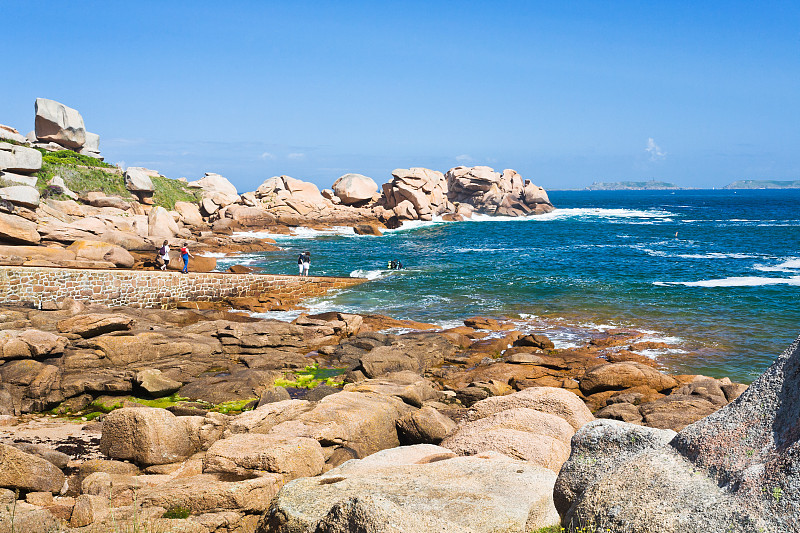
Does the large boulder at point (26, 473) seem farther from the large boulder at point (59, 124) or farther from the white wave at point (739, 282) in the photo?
the large boulder at point (59, 124)

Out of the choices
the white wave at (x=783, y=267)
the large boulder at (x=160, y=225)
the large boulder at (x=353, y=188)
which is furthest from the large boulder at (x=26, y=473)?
the large boulder at (x=353, y=188)

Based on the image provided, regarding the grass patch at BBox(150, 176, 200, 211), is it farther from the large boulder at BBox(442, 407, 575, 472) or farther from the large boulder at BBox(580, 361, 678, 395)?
the large boulder at BBox(442, 407, 575, 472)

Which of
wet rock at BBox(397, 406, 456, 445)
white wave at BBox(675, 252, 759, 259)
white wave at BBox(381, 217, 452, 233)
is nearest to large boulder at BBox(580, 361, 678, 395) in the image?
wet rock at BBox(397, 406, 456, 445)

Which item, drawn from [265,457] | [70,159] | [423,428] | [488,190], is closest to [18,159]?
[70,159]

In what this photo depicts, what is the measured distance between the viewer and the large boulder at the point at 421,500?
16.2ft

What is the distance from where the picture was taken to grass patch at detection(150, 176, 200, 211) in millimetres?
67000

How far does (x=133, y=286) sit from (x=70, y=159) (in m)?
46.5

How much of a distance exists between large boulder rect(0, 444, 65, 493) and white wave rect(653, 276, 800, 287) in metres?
35.2

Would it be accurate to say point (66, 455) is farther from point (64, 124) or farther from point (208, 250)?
point (64, 124)

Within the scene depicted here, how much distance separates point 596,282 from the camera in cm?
3806

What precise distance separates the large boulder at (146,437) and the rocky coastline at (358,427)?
33 mm

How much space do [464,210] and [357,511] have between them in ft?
304

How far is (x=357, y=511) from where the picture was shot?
487cm

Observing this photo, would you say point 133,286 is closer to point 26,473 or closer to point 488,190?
point 26,473
